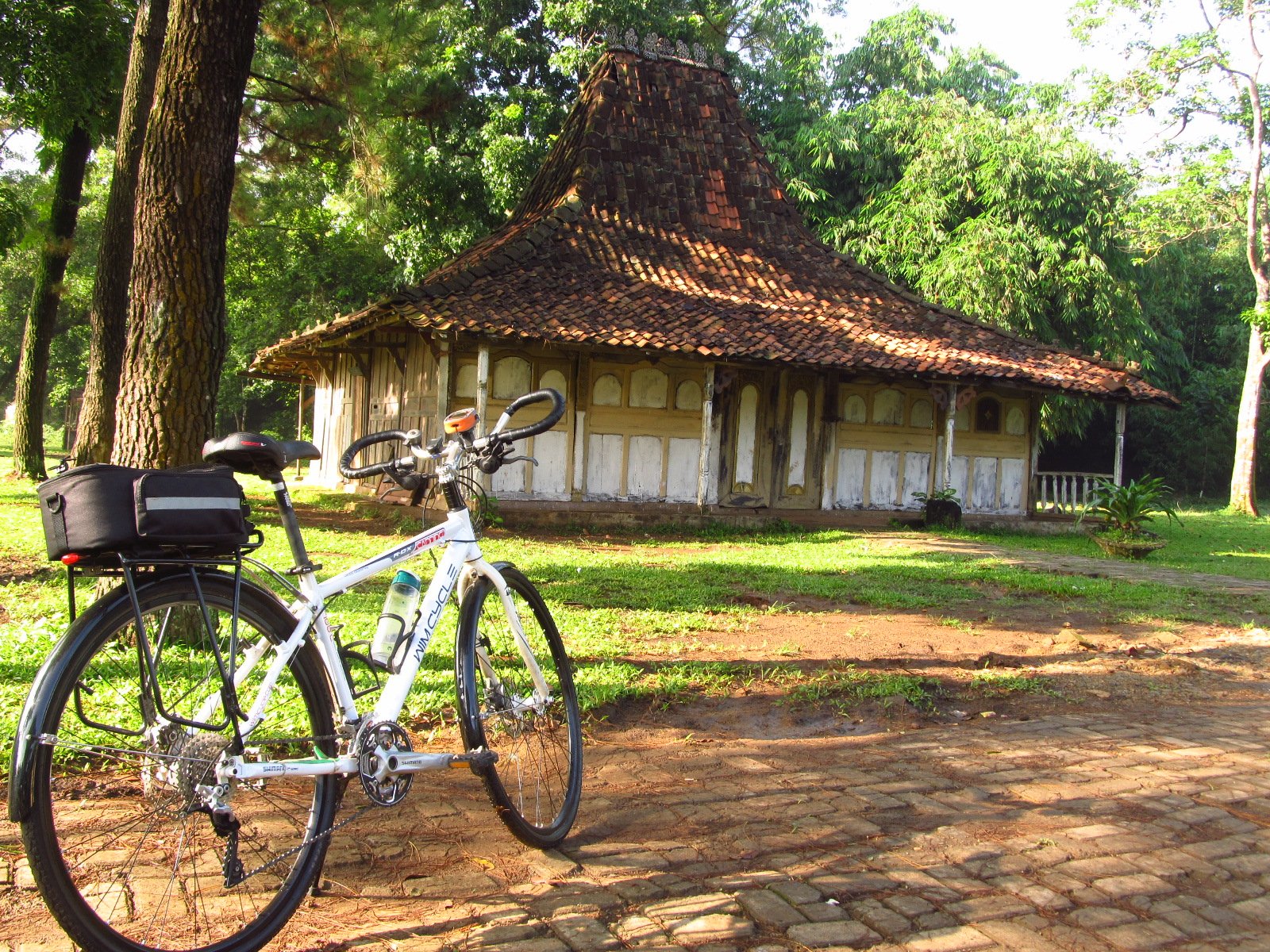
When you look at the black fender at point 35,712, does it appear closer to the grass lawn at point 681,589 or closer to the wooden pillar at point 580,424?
the grass lawn at point 681,589

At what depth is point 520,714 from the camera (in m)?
3.28

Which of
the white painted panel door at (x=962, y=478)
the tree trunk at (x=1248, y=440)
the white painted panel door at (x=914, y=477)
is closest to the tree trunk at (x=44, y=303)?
the white painted panel door at (x=914, y=477)

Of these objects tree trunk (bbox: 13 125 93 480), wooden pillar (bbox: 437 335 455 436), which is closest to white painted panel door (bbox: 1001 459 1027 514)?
wooden pillar (bbox: 437 335 455 436)

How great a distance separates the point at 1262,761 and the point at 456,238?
1880 centimetres

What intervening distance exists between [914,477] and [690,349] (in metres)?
5.12

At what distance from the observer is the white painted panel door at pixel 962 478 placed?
16281 millimetres

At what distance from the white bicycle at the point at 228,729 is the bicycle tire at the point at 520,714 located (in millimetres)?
11

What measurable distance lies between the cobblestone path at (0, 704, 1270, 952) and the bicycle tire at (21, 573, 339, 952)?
177 millimetres

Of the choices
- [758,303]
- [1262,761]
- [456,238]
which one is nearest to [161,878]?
[1262,761]

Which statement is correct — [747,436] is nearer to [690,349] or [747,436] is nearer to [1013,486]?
[690,349]

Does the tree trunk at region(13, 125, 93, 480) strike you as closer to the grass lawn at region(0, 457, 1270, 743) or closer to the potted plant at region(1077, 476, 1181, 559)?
the grass lawn at region(0, 457, 1270, 743)

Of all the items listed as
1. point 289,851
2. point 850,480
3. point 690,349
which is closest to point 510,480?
point 690,349

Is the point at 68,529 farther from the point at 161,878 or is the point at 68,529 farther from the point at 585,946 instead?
the point at 585,946

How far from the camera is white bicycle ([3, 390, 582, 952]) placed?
7.36 ft
